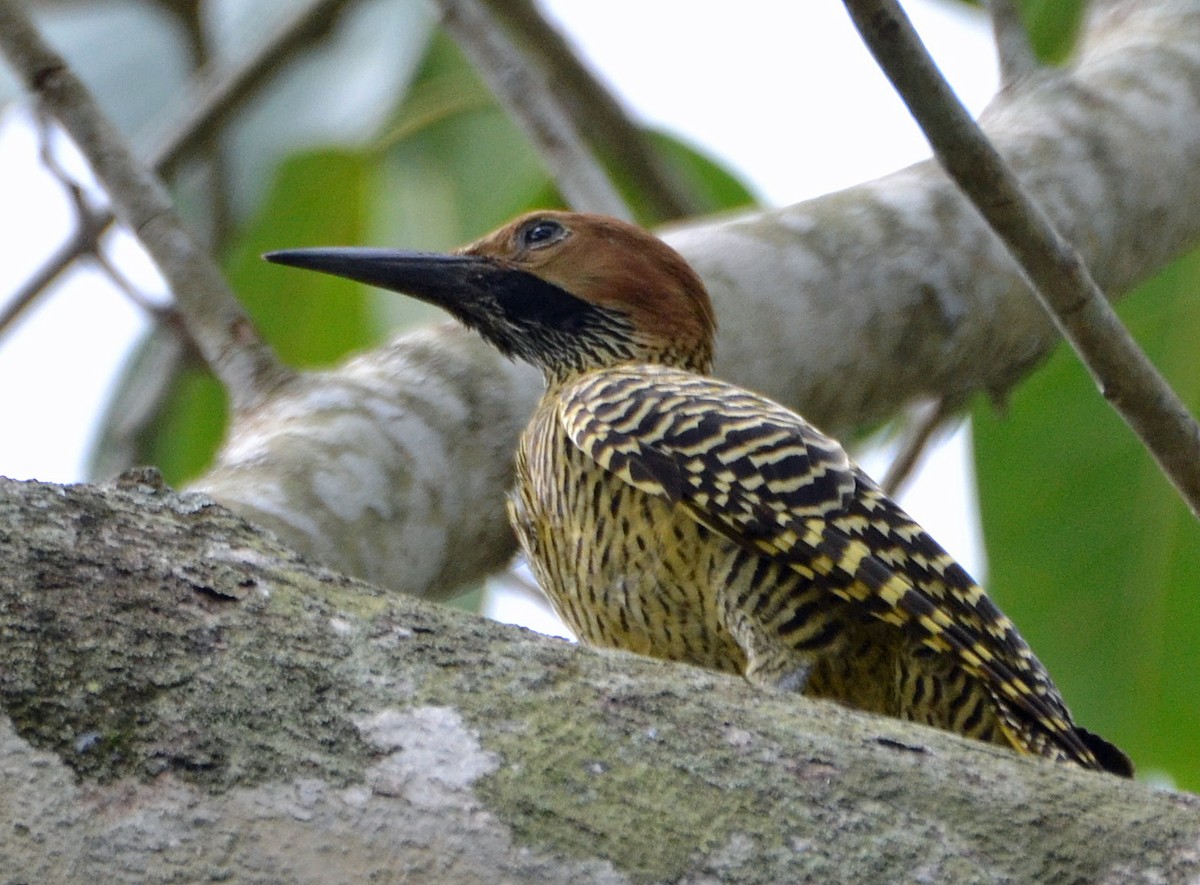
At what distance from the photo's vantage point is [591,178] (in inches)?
181

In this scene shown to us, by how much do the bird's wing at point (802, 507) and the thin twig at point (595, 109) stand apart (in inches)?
65.2

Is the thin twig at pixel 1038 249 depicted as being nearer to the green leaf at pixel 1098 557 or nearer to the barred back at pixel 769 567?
the barred back at pixel 769 567

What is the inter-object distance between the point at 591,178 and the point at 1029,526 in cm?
183

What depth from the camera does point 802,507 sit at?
11.1ft

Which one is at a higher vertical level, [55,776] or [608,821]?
→ [55,776]

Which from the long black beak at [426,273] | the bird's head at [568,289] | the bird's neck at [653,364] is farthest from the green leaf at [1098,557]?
the long black beak at [426,273]

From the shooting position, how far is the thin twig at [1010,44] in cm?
445

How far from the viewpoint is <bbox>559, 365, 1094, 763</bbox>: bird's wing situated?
10.3 feet

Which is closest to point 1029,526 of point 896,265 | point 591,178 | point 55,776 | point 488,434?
point 896,265

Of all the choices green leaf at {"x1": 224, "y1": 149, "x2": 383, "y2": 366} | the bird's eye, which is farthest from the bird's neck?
green leaf at {"x1": 224, "y1": 149, "x2": 383, "y2": 366}

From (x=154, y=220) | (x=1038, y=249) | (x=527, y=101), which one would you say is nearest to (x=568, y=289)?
(x=527, y=101)

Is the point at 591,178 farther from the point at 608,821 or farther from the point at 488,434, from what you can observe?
the point at 608,821

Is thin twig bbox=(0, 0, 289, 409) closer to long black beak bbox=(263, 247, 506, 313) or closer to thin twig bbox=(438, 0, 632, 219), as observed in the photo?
long black beak bbox=(263, 247, 506, 313)

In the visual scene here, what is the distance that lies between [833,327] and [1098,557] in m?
1.75
